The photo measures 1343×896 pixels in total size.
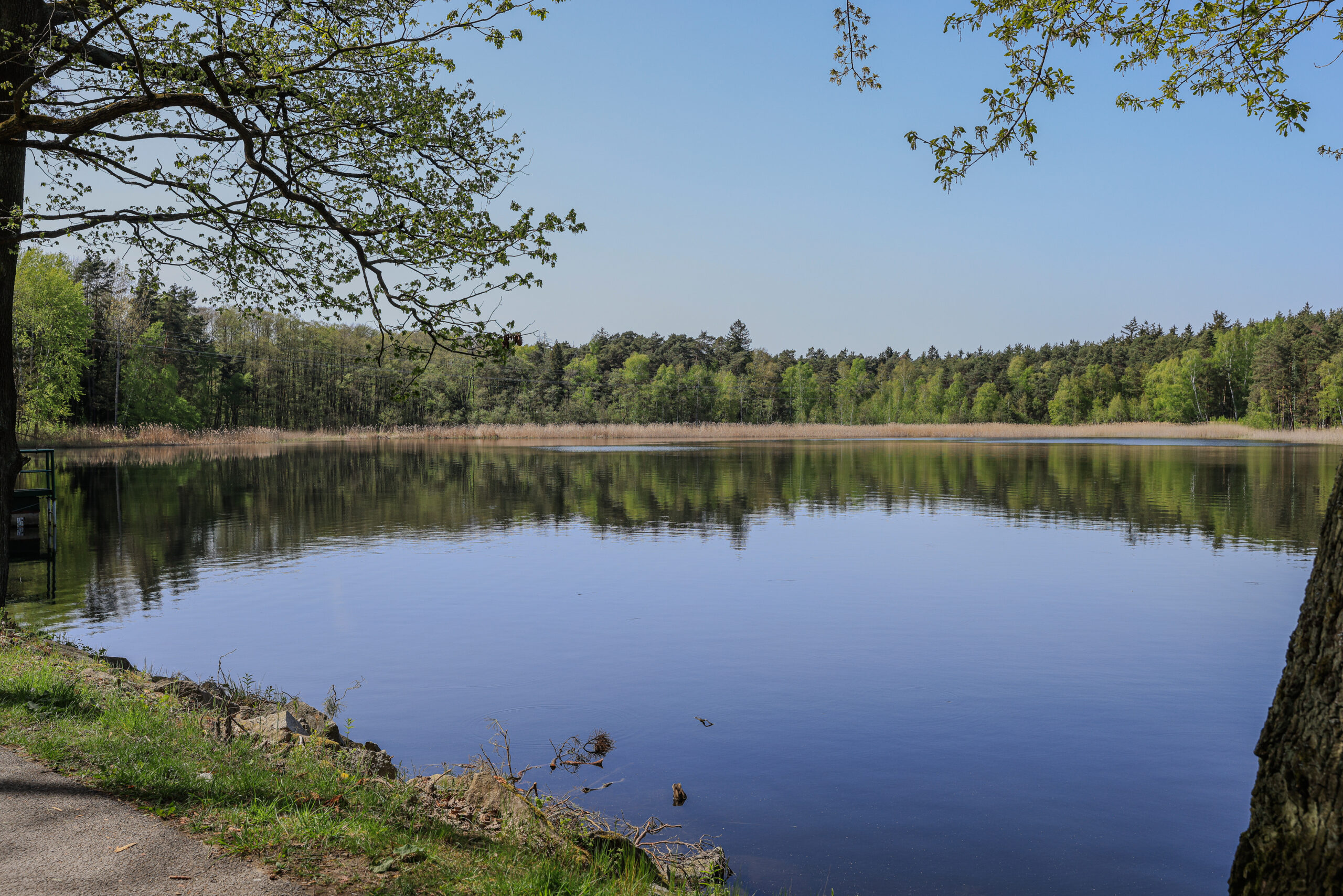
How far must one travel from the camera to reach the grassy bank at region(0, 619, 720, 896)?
16.4ft

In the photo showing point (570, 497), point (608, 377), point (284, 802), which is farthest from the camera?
point (608, 377)

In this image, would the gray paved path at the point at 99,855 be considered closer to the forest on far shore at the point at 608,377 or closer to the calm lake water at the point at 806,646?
the calm lake water at the point at 806,646

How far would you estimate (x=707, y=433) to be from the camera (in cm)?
9375

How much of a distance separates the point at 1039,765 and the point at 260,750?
7.12 meters

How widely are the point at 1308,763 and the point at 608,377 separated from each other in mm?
112673

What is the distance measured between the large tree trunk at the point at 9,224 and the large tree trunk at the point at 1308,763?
11.4m

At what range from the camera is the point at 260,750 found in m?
7.07

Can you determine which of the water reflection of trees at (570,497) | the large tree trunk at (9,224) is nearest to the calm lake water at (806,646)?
the water reflection of trees at (570,497)

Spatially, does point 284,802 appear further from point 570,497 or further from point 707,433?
point 707,433

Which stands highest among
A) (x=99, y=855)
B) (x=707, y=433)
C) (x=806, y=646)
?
(x=707, y=433)

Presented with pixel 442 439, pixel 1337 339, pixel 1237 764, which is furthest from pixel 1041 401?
pixel 1237 764

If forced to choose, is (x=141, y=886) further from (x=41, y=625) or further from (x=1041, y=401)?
(x=1041, y=401)

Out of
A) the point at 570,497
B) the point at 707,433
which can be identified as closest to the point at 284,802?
the point at 570,497

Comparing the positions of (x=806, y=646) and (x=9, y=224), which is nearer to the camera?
(x=9, y=224)
